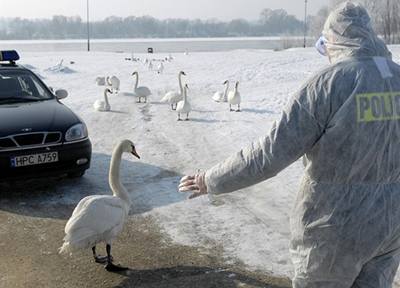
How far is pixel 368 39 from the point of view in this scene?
2.57 m

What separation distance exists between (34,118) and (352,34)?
A: 228 inches

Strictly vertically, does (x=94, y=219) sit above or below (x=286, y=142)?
below

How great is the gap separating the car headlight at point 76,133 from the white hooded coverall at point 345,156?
5.18 metres

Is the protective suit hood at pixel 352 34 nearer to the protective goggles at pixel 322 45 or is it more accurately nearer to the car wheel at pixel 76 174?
the protective goggles at pixel 322 45

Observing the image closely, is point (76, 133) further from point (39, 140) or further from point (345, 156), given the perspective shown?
point (345, 156)

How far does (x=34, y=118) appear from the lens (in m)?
7.53

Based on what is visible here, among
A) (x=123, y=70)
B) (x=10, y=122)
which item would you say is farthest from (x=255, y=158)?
(x=123, y=70)

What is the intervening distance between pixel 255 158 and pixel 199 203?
171 inches

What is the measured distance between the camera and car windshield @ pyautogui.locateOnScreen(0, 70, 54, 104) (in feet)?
28.0

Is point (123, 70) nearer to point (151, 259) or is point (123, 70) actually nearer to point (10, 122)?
point (10, 122)

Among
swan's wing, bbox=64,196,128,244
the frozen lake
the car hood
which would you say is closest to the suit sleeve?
swan's wing, bbox=64,196,128,244

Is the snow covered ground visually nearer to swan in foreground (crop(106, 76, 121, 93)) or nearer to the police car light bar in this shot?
swan in foreground (crop(106, 76, 121, 93))

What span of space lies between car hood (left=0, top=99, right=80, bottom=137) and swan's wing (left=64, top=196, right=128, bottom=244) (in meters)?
2.66

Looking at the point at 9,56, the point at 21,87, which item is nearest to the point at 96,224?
the point at 21,87
